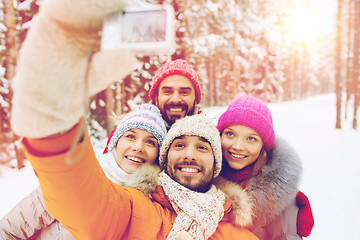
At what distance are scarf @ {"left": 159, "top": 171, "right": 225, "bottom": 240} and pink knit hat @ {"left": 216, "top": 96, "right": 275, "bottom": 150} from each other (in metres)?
0.95

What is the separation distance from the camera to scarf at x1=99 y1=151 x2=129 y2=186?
7.23 feet

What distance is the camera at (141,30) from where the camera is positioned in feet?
2.74

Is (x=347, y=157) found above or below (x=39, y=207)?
below

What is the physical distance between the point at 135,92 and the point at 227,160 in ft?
28.0

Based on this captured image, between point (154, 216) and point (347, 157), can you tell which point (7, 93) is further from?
point (347, 157)

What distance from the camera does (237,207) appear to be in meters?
1.98

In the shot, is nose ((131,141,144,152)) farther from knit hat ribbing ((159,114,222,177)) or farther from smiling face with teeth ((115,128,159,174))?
knit hat ribbing ((159,114,222,177))

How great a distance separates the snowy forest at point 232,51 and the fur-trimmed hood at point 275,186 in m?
6.02

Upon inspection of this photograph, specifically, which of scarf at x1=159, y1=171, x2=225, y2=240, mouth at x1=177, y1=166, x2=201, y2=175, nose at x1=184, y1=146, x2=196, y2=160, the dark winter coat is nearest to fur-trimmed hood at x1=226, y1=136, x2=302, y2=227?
the dark winter coat

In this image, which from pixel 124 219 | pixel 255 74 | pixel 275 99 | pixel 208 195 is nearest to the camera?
pixel 124 219

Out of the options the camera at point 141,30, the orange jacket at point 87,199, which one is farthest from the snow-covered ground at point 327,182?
the camera at point 141,30

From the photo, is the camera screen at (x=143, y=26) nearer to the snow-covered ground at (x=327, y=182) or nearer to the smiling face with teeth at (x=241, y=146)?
the smiling face with teeth at (x=241, y=146)

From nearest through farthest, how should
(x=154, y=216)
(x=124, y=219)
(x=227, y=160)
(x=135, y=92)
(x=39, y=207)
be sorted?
(x=124, y=219)
(x=154, y=216)
(x=39, y=207)
(x=227, y=160)
(x=135, y=92)

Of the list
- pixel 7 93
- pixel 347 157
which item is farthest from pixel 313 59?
pixel 7 93
